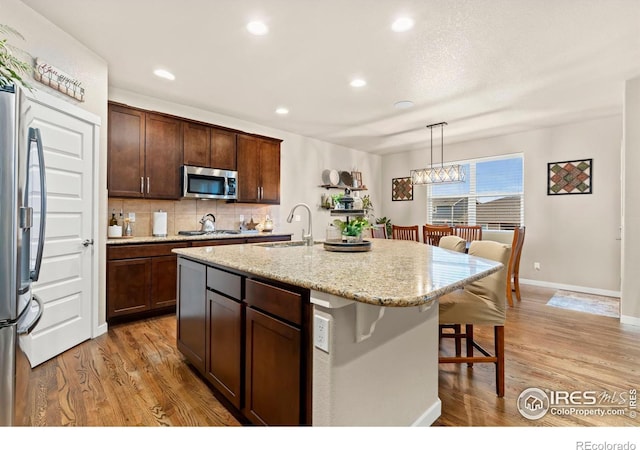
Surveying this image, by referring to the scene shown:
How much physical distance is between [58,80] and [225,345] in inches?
96.7

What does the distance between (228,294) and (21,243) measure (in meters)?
0.91

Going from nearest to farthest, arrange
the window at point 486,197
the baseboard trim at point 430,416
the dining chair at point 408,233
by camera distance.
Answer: the baseboard trim at point 430,416, the dining chair at point 408,233, the window at point 486,197

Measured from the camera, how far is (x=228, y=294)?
1.76 metres

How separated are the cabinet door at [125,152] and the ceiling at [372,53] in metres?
0.38

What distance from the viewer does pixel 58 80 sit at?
2.42 m

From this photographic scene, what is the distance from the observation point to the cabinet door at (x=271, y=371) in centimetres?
129

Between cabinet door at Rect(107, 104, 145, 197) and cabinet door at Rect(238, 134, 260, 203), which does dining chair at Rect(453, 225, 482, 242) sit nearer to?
cabinet door at Rect(238, 134, 260, 203)

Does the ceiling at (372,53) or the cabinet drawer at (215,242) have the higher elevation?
the ceiling at (372,53)

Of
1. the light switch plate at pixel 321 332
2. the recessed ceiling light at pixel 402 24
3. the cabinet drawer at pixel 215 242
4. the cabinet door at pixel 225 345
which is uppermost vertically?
the recessed ceiling light at pixel 402 24

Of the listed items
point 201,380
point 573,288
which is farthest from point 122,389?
point 573,288

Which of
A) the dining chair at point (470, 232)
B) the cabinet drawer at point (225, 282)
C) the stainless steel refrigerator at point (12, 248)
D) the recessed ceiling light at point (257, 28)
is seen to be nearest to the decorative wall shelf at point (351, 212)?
the cabinet drawer at point (225, 282)

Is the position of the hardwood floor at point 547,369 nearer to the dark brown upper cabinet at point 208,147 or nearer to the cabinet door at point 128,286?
the cabinet door at point 128,286

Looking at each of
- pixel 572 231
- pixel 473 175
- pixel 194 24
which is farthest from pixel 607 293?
pixel 194 24

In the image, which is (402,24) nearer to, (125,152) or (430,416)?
(430,416)
